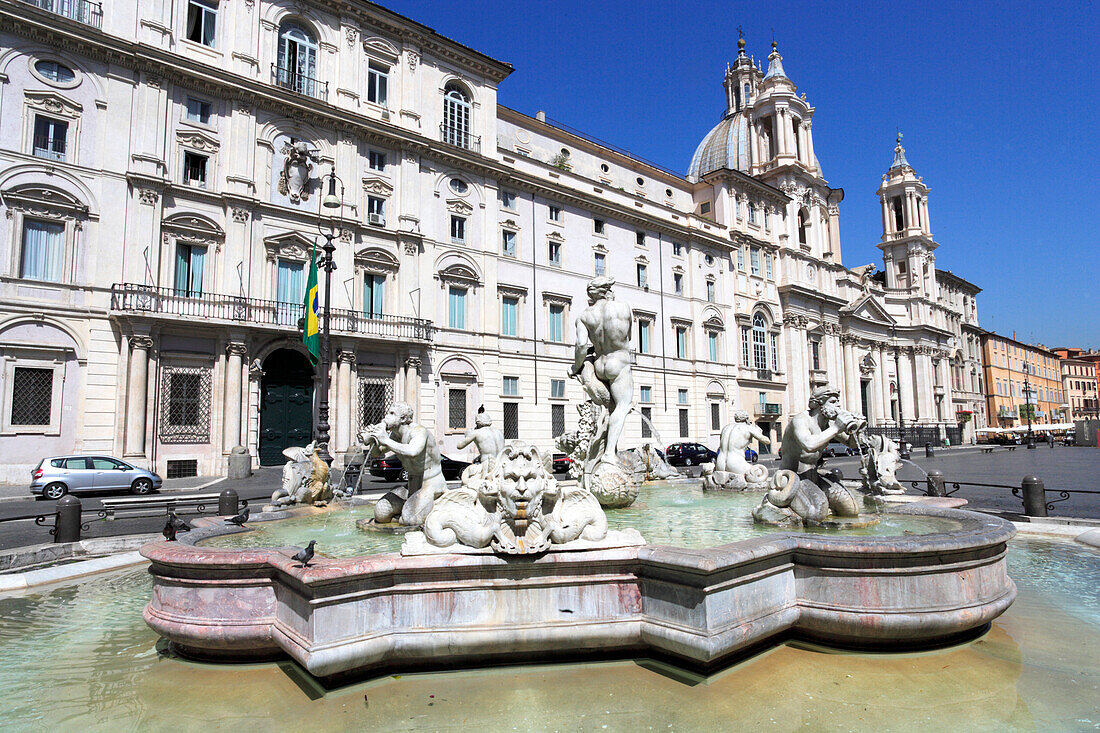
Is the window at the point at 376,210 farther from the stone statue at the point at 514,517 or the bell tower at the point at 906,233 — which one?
the bell tower at the point at 906,233

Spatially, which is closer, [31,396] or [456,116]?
[31,396]

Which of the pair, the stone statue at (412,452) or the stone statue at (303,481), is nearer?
the stone statue at (412,452)

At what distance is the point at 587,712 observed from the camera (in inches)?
127

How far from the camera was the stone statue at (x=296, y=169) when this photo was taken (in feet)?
81.4

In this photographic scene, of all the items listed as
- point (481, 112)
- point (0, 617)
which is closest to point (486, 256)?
point (481, 112)

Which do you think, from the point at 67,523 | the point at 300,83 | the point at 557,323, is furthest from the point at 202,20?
the point at 67,523

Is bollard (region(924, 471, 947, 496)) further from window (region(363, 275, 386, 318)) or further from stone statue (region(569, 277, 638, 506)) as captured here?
window (region(363, 275, 386, 318))

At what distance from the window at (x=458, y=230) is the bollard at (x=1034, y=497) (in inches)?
958

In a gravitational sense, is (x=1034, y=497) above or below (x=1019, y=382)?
below

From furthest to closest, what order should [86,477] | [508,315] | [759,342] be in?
[759,342], [508,315], [86,477]

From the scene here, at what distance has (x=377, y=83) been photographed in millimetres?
27891

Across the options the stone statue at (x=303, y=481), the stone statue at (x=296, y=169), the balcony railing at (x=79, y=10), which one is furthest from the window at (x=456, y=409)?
the stone statue at (x=303, y=481)

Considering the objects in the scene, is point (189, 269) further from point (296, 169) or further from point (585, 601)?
point (585, 601)

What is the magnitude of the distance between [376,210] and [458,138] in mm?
6019
